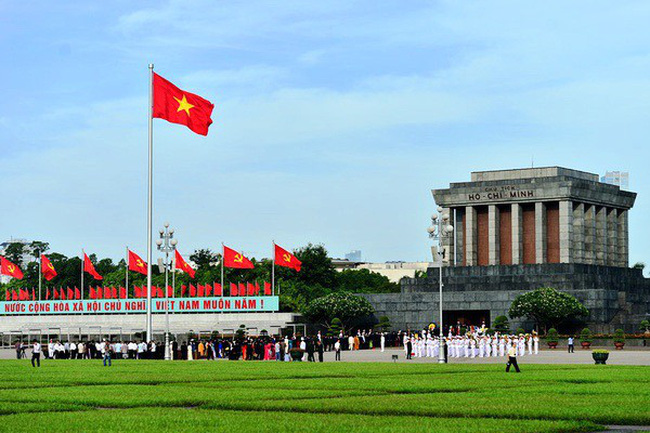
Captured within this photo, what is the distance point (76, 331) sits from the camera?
107 meters

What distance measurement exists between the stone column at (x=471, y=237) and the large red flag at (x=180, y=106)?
5058 centimetres

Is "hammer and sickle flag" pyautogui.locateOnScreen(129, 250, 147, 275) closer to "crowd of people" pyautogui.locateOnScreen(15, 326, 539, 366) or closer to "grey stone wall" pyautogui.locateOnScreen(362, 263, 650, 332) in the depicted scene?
"grey stone wall" pyautogui.locateOnScreen(362, 263, 650, 332)

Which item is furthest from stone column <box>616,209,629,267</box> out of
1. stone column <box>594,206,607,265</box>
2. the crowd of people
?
the crowd of people

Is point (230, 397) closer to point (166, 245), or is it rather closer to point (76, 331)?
point (166, 245)

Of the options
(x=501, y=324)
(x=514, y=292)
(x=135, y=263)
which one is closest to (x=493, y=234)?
(x=514, y=292)

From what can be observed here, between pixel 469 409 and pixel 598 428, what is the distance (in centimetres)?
404

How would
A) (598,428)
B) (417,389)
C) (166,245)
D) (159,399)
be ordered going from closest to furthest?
1. (598,428)
2. (159,399)
3. (417,389)
4. (166,245)

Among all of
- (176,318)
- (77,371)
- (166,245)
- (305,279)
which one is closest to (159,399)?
(77,371)

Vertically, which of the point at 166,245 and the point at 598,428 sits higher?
the point at 166,245

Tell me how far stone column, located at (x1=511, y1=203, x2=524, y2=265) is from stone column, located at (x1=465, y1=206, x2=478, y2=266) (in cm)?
392

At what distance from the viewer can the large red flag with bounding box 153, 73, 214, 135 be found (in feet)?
180

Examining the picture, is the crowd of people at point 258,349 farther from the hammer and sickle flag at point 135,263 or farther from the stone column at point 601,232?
the stone column at point 601,232

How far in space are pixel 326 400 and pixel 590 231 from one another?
7509 centimetres

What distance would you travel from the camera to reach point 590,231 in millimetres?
100625
